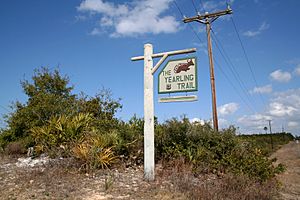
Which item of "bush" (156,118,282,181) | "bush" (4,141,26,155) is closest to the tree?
"bush" (4,141,26,155)

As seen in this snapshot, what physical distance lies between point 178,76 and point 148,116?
1367 millimetres

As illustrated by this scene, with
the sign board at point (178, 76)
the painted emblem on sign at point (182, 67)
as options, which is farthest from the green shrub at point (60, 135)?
the painted emblem on sign at point (182, 67)

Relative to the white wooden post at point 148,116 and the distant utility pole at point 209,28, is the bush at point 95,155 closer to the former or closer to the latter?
the white wooden post at point 148,116

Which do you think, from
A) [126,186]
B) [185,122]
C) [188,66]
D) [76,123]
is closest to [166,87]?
[188,66]

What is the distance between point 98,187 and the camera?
7.01 m

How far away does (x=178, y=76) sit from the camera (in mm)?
8156

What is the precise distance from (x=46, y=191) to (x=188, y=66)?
4.66m

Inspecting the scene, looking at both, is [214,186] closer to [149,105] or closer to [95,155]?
[149,105]

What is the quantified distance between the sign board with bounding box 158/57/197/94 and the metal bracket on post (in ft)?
0.84

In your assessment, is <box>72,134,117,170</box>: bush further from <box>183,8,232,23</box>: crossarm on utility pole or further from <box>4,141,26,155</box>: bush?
<box>183,8,232,23</box>: crossarm on utility pole

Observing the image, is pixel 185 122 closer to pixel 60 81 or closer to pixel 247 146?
pixel 247 146

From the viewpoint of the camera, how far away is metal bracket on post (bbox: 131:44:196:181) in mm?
7805

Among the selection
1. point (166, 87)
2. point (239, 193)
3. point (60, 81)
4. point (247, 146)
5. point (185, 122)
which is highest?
point (60, 81)

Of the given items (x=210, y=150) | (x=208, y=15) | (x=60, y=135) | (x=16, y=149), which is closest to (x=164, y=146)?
(x=210, y=150)
